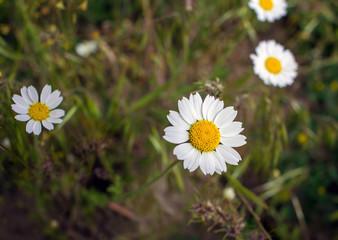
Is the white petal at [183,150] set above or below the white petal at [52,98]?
below

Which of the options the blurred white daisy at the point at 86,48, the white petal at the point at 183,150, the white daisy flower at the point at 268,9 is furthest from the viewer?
the blurred white daisy at the point at 86,48

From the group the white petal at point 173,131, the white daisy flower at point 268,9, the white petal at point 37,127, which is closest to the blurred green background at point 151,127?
the white petal at point 37,127

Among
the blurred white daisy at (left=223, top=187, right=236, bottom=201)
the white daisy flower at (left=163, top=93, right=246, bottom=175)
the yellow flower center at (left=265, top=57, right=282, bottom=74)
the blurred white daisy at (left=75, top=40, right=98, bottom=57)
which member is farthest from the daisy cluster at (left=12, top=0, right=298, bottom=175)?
the blurred white daisy at (left=75, top=40, right=98, bottom=57)

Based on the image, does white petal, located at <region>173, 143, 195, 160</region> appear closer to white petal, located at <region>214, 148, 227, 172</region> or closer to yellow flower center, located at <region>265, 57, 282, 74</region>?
white petal, located at <region>214, 148, 227, 172</region>

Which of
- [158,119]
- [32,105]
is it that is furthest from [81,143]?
[158,119]

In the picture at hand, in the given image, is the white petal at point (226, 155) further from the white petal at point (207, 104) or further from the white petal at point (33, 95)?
the white petal at point (33, 95)

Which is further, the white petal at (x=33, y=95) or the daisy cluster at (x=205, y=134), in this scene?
the white petal at (x=33, y=95)

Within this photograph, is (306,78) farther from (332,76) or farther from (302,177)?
(302,177)
